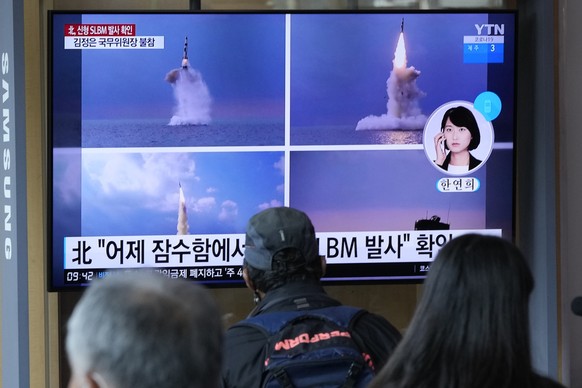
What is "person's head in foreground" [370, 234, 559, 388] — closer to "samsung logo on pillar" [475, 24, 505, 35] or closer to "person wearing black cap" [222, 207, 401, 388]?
"person wearing black cap" [222, 207, 401, 388]

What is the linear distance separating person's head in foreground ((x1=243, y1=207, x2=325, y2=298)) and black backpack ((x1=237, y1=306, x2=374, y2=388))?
10.6 inches

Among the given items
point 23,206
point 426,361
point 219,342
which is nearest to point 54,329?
point 23,206

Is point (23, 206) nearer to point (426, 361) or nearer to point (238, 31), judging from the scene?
point (238, 31)

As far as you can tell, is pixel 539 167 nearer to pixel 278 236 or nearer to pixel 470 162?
pixel 470 162

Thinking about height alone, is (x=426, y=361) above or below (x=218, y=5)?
below

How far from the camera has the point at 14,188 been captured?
3.96m

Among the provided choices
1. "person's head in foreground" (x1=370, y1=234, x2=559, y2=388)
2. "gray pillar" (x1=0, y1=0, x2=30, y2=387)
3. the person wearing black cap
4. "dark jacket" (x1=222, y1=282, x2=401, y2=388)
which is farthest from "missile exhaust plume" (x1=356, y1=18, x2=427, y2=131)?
"person's head in foreground" (x1=370, y1=234, x2=559, y2=388)

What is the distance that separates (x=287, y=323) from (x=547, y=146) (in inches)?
100

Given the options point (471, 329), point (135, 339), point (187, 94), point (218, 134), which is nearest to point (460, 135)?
point (218, 134)

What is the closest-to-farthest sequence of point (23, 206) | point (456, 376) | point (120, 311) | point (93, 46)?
point (120, 311), point (456, 376), point (23, 206), point (93, 46)

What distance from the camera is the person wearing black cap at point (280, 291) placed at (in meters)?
2.43

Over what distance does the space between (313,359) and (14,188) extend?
6.71 feet

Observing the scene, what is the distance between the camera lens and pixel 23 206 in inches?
157

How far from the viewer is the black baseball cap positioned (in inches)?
106
